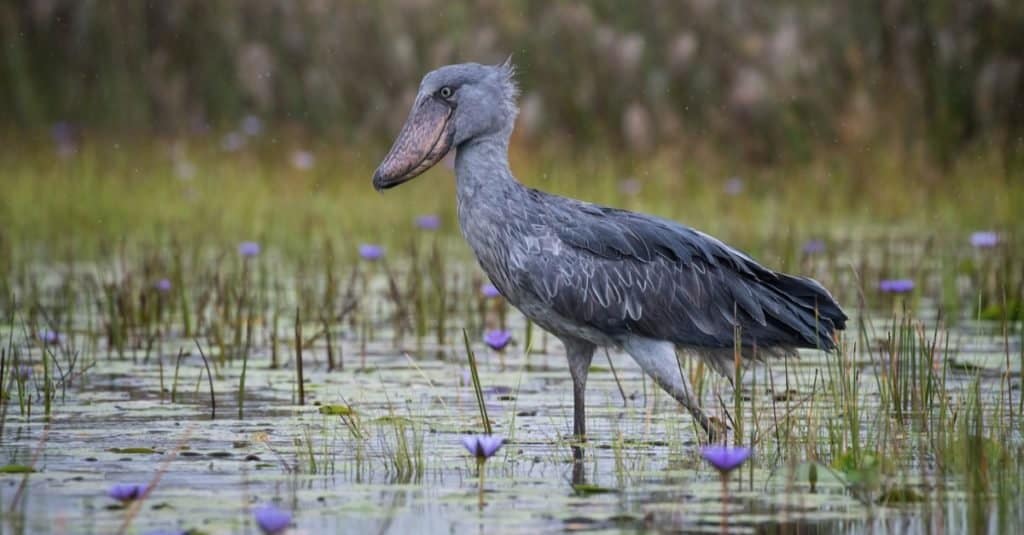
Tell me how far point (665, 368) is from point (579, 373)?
354 millimetres

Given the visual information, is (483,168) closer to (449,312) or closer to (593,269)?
(593,269)

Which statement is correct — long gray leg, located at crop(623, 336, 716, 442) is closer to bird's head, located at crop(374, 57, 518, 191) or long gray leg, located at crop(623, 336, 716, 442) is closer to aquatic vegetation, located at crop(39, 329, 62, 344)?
bird's head, located at crop(374, 57, 518, 191)

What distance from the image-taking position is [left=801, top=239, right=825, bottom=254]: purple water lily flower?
944 centimetres

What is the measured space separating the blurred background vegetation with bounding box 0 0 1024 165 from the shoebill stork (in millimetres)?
7374

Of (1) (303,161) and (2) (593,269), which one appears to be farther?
(1) (303,161)

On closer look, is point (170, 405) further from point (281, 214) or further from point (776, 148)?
point (776, 148)

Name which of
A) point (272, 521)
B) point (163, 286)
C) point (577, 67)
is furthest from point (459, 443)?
point (577, 67)

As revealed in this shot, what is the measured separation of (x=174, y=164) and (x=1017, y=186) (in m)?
6.72

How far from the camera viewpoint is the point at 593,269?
19.2 ft

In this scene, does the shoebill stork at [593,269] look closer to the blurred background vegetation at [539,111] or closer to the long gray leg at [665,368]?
the long gray leg at [665,368]

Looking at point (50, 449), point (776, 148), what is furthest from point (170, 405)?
point (776, 148)

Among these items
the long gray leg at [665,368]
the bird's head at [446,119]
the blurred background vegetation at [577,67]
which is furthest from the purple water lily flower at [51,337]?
the blurred background vegetation at [577,67]

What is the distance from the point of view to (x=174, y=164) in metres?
13.9

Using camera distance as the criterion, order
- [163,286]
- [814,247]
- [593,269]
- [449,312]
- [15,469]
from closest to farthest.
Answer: [15,469]
[593,269]
[163,286]
[449,312]
[814,247]
